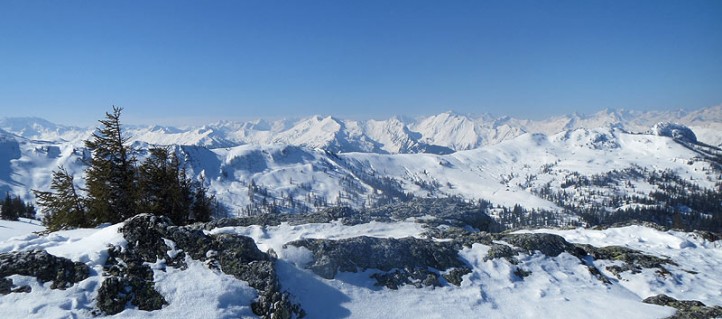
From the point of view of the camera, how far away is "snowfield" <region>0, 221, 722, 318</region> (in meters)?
14.5

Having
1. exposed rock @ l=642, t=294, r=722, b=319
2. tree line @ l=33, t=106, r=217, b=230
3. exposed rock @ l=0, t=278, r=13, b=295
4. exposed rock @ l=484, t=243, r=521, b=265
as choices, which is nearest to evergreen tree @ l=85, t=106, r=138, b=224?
tree line @ l=33, t=106, r=217, b=230

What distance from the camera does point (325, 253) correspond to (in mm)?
22578

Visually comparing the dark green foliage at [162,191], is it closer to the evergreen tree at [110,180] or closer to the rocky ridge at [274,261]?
the evergreen tree at [110,180]

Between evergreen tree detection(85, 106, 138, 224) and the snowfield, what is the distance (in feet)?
24.9

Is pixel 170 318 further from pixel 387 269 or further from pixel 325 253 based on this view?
pixel 387 269

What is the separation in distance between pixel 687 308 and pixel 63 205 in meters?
45.0

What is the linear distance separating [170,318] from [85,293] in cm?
374

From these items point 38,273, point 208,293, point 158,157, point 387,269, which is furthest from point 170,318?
point 158,157

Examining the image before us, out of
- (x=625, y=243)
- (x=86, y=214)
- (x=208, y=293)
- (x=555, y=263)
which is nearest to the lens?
(x=208, y=293)

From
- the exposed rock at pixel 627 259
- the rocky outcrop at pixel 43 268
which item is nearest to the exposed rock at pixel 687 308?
the exposed rock at pixel 627 259

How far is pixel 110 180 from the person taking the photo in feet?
97.3

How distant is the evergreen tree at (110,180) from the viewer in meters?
29.0

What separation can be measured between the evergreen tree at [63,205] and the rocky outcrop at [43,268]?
16246 millimetres

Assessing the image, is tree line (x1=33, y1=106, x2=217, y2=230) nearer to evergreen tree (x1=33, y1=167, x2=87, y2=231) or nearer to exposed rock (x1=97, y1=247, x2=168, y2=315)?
evergreen tree (x1=33, y1=167, x2=87, y2=231)
